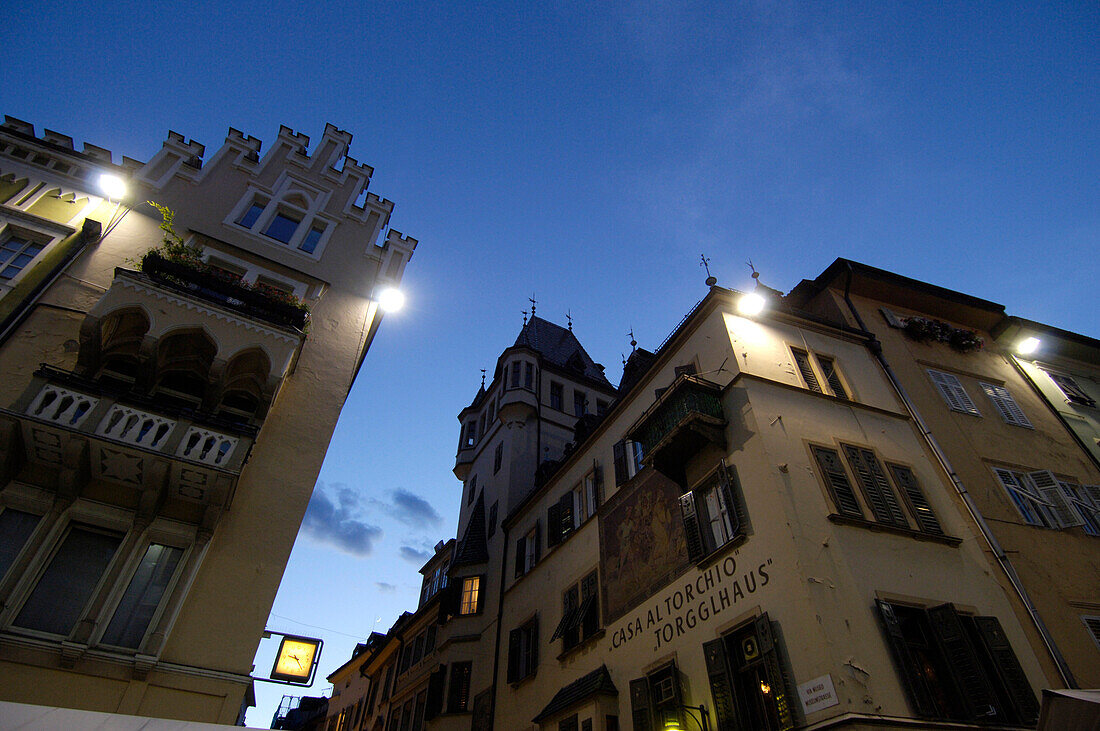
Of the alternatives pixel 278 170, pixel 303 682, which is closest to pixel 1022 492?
pixel 303 682

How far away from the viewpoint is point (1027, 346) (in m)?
23.2

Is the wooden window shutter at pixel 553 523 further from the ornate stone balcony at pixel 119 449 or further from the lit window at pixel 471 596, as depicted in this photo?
the ornate stone balcony at pixel 119 449

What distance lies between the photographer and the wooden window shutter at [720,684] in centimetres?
1183

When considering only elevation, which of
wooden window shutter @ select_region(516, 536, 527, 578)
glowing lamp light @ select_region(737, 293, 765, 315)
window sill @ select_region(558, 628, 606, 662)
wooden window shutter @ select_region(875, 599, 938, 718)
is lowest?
wooden window shutter @ select_region(875, 599, 938, 718)

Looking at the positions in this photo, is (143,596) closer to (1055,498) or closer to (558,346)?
(1055,498)

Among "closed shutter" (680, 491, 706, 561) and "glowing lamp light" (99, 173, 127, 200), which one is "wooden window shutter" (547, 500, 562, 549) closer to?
"closed shutter" (680, 491, 706, 561)

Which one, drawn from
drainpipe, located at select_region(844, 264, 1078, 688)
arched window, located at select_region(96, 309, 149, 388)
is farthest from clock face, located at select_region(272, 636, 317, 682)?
drainpipe, located at select_region(844, 264, 1078, 688)

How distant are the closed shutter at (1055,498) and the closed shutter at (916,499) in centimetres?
471

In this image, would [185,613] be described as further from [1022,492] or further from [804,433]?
[1022,492]

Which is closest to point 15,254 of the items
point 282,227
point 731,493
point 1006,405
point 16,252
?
point 16,252

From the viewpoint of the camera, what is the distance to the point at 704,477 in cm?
1544

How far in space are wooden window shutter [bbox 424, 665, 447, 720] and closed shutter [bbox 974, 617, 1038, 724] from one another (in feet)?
66.8

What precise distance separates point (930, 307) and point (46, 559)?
93.9 ft

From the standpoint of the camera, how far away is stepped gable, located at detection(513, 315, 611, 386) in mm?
38875
